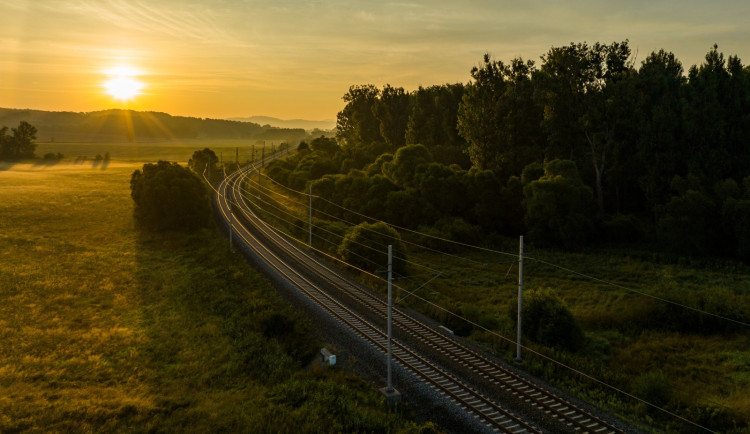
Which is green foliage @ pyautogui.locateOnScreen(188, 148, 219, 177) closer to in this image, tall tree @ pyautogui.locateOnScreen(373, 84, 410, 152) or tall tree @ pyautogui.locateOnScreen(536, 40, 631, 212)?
A: tall tree @ pyautogui.locateOnScreen(373, 84, 410, 152)

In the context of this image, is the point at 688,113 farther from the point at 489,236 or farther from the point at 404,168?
the point at 404,168

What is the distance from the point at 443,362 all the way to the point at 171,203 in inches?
2082

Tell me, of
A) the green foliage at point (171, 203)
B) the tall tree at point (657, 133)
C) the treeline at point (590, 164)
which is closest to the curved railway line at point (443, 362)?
the green foliage at point (171, 203)

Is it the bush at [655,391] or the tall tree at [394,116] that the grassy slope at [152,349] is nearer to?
the bush at [655,391]

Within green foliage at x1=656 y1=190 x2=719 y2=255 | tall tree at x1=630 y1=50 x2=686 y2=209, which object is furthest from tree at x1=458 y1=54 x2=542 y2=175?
green foliage at x1=656 y1=190 x2=719 y2=255

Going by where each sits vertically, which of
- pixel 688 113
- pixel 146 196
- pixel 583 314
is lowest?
pixel 583 314

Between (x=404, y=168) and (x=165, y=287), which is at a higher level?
(x=404, y=168)

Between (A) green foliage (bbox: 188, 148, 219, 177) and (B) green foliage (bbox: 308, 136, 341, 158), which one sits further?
(B) green foliage (bbox: 308, 136, 341, 158)

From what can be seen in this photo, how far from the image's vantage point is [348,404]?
22.3 m

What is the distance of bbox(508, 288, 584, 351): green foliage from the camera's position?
32188 millimetres

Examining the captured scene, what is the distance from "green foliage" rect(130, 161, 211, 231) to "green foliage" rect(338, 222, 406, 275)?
27.4m

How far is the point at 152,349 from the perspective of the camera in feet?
103

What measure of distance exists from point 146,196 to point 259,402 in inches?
2172

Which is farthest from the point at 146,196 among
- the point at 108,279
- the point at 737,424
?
the point at 737,424
